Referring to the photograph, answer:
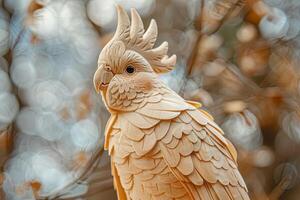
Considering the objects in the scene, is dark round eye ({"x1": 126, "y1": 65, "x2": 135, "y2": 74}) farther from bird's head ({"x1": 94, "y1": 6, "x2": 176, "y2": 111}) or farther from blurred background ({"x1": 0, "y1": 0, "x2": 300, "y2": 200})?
blurred background ({"x1": 0, "y1": 0, "x2": 300, "y2": 200})

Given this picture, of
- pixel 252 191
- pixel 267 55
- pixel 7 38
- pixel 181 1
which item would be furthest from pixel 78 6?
pixel 252 191

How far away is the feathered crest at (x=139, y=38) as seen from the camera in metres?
1.00

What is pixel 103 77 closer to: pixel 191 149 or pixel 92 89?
pixel 191 149

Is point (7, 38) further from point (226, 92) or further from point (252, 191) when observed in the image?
point (252, 191)

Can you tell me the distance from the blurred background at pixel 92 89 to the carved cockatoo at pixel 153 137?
2.76ft

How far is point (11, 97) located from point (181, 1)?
1.13m

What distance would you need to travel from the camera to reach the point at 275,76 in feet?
7.27

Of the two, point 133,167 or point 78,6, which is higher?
point 133,167

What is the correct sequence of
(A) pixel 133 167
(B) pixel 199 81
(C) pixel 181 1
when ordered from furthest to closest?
(C) pixel 181 1 < (B) pixel 199 81 < (A) pixel 133 167

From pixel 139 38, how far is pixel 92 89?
1228 mm

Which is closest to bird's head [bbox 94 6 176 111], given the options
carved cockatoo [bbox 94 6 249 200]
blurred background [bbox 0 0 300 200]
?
carved cockatoo [bbox 94 6 249 200]

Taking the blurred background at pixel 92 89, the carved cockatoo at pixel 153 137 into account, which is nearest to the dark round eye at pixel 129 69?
the carved cockatoo at pixel 153 137

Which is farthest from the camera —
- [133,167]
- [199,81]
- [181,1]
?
[181,1]

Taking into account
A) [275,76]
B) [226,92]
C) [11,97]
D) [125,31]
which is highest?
[125,31]
